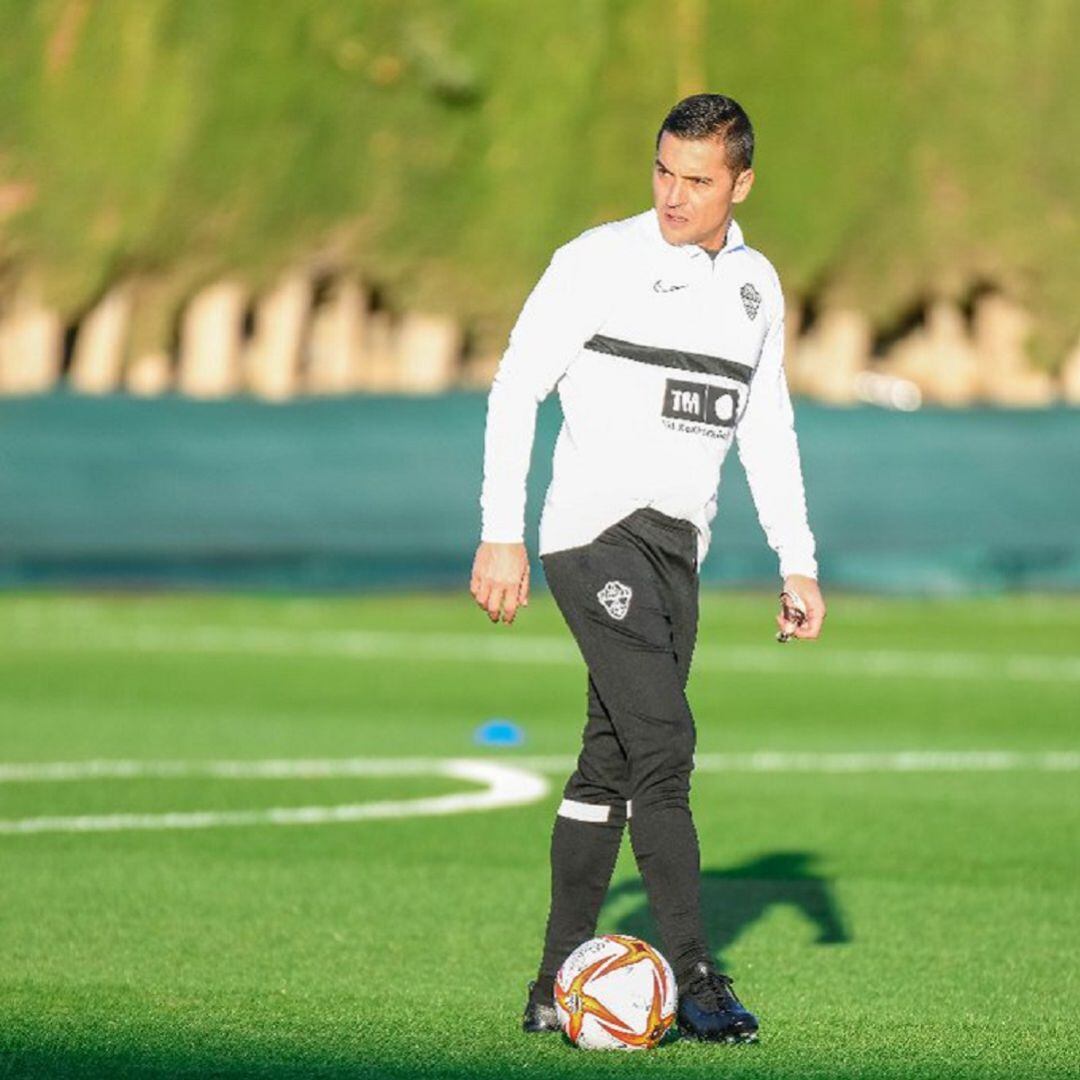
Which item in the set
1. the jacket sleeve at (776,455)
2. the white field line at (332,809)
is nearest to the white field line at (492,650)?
the white field line at (332,809)

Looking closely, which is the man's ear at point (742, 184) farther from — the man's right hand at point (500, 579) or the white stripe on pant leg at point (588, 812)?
the white stripe on pant leg at point (588, 812)

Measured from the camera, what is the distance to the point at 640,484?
7.71 metres

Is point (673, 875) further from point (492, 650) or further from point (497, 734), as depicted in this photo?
point (492, 650)

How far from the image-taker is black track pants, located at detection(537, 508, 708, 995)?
764 centimetres

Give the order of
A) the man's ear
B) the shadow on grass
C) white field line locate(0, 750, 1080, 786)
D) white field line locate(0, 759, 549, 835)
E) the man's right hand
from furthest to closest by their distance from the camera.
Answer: white field line locate(0, 750, 1080, 786), white field line locate(0, 759, 549, 835), the shadow on grass, the man's ear, the man's right hand

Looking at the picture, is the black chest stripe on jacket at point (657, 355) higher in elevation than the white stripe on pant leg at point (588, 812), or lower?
higher

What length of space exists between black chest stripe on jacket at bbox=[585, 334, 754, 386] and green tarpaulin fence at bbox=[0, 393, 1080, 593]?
1672cm

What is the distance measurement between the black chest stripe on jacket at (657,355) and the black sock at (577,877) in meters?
1.11

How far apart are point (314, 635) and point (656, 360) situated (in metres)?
15.9

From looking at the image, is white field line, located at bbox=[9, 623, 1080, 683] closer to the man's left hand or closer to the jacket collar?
the man's left hand

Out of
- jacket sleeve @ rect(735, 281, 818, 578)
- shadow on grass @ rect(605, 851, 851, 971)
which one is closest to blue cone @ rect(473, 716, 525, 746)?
shadow on grass @ rect(605, 851, 851, 971)

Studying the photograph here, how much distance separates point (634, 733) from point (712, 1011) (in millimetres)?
681

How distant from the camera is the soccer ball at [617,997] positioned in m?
7.47

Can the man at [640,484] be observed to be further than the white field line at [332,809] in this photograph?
No
